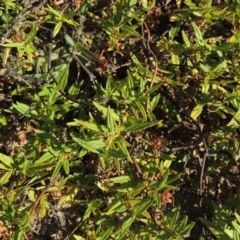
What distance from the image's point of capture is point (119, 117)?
1.81m

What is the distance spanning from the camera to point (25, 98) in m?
2.01

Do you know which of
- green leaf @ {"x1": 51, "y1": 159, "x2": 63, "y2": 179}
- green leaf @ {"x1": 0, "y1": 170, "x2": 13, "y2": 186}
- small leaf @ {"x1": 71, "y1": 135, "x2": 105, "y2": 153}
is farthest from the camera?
green leaf @ {"x1": 0, "y1": 170, "x2": 13, "y2": 186}

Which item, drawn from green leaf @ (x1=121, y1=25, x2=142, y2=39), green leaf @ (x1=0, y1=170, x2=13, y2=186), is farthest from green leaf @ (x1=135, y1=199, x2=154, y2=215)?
green leaf @ (x1=121, y1=25, x2=142, y2=39)

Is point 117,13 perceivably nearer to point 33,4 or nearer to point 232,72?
point 33,4

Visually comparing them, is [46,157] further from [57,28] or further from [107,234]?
[57,28]

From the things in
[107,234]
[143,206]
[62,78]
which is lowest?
[107,234]

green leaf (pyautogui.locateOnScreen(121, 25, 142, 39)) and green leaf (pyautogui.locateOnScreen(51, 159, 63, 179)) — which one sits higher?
green leaf (pyautogui.locateOnScreen(121, 25, 142, 39))

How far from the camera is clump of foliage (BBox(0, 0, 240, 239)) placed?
182 cm

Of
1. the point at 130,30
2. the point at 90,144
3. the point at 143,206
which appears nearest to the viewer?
the point at 90,144

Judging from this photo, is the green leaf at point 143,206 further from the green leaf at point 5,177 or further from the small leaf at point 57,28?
the small leaf at point 57,28

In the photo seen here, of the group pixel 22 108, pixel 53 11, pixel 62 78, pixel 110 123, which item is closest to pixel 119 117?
pixel 110 123

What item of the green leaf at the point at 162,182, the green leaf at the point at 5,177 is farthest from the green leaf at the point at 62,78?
the green leaf at the point at 162,182

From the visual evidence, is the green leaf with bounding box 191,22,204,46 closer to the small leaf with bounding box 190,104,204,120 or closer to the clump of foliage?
the clump of foliage

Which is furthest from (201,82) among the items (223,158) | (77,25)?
(77,25)
